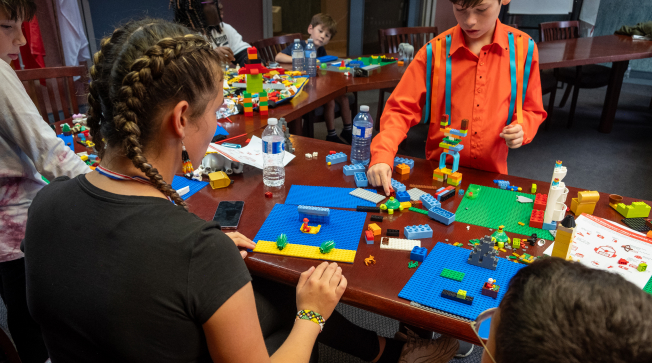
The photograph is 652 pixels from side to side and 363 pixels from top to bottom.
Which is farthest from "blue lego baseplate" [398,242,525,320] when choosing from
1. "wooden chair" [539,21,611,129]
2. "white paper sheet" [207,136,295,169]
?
"wooden chair" [539,21,611,129]

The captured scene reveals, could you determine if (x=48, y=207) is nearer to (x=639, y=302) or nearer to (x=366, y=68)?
(x=639, y=302)

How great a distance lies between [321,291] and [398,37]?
3650mm

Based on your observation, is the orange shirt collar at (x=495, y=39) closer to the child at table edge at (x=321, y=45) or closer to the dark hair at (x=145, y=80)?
the dark hair at (x=145, y=80)

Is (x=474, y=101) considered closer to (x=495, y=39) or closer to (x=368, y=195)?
(x=495, y=39)

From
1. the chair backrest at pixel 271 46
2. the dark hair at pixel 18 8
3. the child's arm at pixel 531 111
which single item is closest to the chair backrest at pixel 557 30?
the chair backrest at pixel 271 46

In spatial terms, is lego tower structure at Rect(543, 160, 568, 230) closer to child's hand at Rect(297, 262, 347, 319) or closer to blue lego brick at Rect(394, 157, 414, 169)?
blue lego brick at Rect(394, 157, 414, 169)

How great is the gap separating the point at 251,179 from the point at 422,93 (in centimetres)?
84

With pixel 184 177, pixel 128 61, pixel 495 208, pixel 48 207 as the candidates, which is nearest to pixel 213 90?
pixel 128 61

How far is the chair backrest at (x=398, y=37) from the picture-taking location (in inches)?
163

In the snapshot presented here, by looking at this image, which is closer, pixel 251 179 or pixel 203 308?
pixel 203 308

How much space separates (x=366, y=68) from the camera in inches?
135

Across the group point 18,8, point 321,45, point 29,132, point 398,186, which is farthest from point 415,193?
point 321,45

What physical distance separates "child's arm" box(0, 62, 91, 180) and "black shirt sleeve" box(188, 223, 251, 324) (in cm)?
90

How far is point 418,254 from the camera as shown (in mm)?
1185
